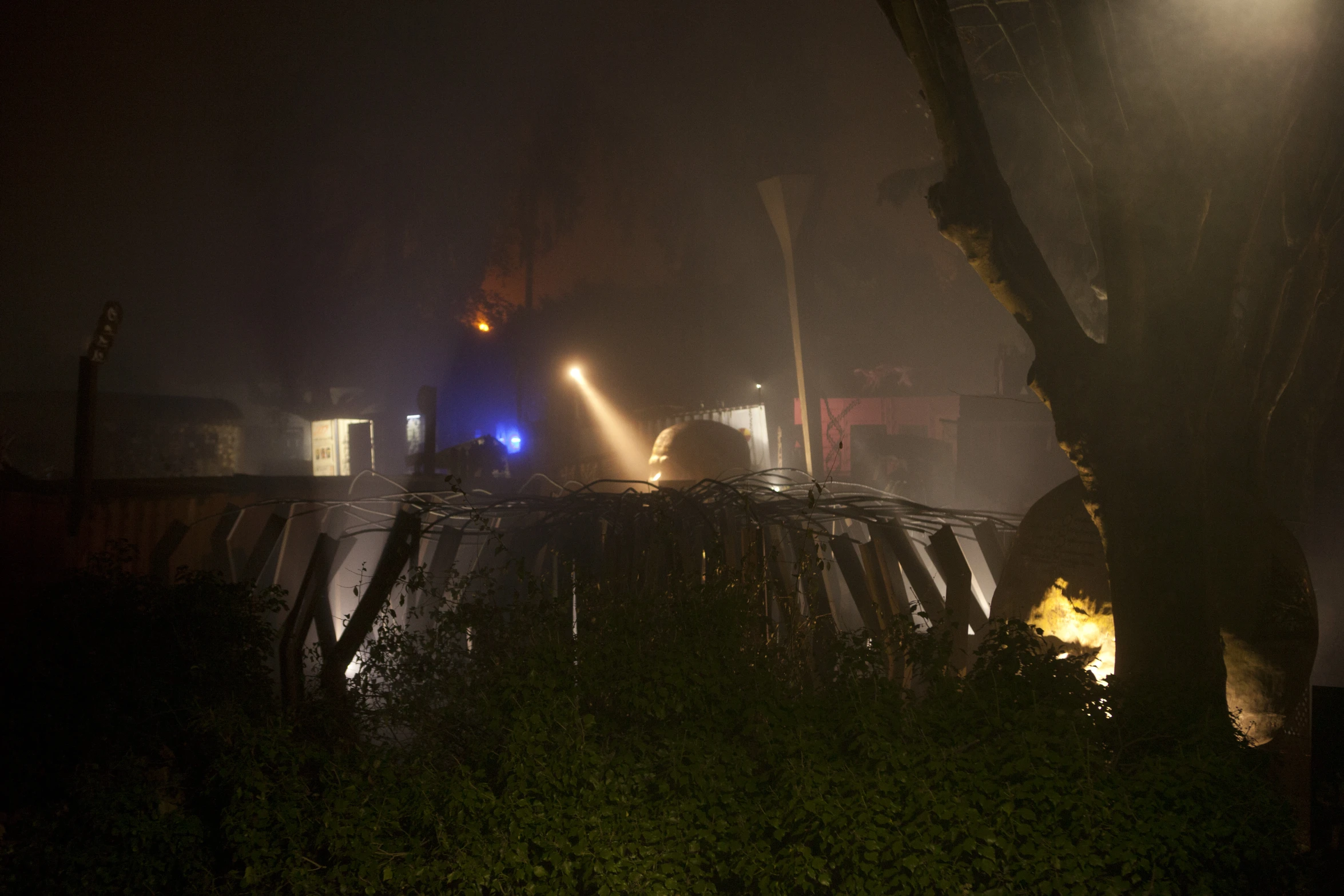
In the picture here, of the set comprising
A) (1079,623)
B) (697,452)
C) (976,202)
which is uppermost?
(976,202)

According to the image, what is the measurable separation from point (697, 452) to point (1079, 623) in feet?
25.5

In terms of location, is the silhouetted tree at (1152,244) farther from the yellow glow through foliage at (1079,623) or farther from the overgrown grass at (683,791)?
the yellow glow through foliage at (1079,623)

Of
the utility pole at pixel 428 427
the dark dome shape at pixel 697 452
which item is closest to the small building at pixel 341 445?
the utility pole at pixel 428 427

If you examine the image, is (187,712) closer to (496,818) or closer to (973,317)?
(496,818)

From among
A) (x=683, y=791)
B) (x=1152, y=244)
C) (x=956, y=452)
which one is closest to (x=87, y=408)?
(x=683, y=791)

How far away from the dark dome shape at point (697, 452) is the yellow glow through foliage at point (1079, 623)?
22.4ft

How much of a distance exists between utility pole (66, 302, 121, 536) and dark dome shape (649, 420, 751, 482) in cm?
774

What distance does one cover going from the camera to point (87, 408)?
26.6 ft

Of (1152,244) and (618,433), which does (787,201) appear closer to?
(1152,244)

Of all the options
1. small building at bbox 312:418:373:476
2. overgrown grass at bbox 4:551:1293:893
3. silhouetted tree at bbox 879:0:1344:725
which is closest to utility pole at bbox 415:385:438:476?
overgrown grass at bbox 4:551:1293:893

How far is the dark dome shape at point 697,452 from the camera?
13.4m

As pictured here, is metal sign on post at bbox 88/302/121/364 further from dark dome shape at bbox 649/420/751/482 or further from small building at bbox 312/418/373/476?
small building at bbox 312/418/373/476

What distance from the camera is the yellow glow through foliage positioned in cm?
627

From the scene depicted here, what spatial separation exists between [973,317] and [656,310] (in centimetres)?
1498
